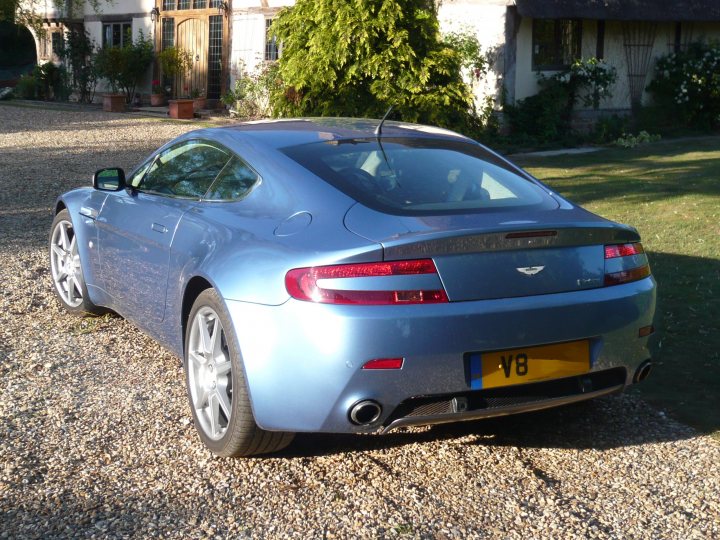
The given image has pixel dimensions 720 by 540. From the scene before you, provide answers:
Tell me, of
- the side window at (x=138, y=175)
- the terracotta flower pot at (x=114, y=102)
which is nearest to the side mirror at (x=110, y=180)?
the side window at (x=138, y=175)

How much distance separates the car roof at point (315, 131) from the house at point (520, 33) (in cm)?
1308

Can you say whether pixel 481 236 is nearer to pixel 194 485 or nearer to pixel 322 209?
pixel 322 209

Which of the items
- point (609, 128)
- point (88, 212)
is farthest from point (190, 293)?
point (609, 128)

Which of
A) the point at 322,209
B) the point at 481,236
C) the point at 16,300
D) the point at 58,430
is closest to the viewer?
the point at 481,236

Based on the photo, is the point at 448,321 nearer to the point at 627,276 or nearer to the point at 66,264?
the point at 627,276

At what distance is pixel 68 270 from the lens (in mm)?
6281

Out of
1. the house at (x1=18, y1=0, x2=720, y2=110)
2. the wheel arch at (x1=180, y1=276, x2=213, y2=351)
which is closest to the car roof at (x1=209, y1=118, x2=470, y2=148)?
the wheel arch at (x1=180, y1=276, x2=213, y2=351)

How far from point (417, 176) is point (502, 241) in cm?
75

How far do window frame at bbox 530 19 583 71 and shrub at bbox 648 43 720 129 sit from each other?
7.69ft

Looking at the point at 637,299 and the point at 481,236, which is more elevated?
the point at 481,236

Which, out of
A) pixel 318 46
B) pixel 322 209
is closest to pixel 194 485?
pixel 322 209

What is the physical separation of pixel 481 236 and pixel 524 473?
1.03 m

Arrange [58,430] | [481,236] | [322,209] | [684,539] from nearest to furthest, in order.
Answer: [684,539], [481,236], [322,209], [58,430]

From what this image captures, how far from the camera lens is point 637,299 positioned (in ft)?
13.2
